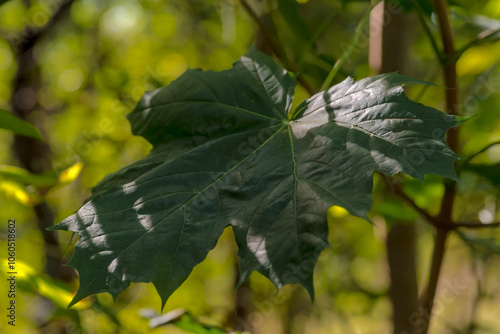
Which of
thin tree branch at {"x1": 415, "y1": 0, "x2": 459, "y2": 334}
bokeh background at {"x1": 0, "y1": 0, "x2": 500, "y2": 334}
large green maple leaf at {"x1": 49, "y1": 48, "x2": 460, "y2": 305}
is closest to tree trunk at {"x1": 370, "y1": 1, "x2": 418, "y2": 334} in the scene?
bokeh background at {"x1": 0, "y1": 0, "x2": 500, "y2": 334}

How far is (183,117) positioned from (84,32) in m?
2.71

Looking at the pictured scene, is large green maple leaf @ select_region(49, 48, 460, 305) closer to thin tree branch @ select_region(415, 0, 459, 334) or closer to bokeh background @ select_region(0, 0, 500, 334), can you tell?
thin tree branch @ select_region(415, 0, 459, 334)

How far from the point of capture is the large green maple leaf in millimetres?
555

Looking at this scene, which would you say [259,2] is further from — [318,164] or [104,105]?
[318,164]

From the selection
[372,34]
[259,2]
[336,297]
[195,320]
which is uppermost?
[259,2]

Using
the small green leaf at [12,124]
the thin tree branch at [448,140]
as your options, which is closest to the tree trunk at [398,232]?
the thin tree branch at [448,140]

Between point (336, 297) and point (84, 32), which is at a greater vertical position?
point (84, 32)

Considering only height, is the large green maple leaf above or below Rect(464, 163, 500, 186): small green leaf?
above

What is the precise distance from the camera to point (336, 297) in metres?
2.75

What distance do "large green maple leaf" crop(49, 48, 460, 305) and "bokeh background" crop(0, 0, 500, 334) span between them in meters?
0.78

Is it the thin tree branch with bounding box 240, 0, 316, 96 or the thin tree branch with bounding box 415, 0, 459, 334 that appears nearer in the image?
the thin tree branch with bounding box 415, 0, 459, 334

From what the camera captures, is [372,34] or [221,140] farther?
[372,34]

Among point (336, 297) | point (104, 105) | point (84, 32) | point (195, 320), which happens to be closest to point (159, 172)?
point (195, 320)

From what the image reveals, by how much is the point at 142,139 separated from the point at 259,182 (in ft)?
6.26
